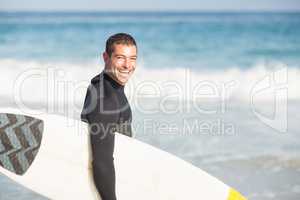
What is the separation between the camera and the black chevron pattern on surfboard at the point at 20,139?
214 cm

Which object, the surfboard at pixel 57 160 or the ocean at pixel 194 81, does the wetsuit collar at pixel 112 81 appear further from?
the ocean at pixel 194 81

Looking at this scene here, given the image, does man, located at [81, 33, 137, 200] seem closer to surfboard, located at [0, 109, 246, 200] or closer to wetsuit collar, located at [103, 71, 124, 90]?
wetsuit collar, located at [103, 71, 124, 90]

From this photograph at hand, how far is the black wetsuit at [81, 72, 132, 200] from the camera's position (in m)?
1.78

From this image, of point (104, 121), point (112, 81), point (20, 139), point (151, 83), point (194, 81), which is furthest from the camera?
point (194, 81)

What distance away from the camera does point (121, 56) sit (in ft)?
6.39

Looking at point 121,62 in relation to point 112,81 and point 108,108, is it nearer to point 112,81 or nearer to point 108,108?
point 112,81

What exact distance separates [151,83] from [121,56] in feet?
16.7

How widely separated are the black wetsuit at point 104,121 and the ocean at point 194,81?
60.4 inches

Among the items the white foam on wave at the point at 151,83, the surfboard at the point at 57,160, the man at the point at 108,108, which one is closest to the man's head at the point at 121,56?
the man at the point at 108,108

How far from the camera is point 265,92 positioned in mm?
6719

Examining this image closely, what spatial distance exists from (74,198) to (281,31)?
9061 millimetres

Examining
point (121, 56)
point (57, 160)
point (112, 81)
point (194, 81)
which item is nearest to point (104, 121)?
point (112, 81)

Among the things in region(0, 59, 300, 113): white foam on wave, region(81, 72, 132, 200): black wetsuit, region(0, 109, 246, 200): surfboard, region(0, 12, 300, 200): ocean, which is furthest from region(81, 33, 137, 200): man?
region(0, 59, 300, 113): white foam on wave

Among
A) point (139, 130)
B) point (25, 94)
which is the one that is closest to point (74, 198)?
point (139, 130)
